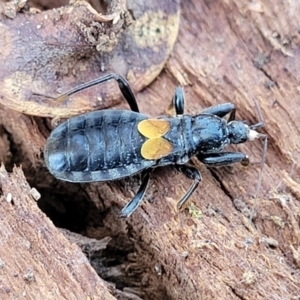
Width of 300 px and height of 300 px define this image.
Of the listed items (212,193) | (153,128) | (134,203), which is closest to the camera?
(134,203)

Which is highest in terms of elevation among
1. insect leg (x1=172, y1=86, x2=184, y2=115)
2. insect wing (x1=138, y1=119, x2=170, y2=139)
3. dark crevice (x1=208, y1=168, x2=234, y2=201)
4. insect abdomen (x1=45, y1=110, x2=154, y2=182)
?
insect leg (x1=172, y1=86, x2=184, y2=115)

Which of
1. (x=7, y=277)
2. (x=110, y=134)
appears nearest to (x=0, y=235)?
(x=7, y=277)

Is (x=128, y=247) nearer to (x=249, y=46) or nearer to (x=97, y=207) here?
(x=97, y=207)

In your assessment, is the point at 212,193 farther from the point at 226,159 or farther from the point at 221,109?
the point at 221,109

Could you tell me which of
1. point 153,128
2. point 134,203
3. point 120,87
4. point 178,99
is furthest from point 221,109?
point 134,203

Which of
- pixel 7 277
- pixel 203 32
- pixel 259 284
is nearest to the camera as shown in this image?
pixel 7 277

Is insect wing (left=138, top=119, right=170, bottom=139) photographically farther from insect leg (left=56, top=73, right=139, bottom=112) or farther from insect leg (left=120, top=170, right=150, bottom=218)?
insect leg (left=120, top=170, right=150, bottom=218)

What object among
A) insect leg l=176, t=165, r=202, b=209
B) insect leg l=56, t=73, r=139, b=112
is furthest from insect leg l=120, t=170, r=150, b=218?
insect leg l=56, t=73, r=139, b=112
